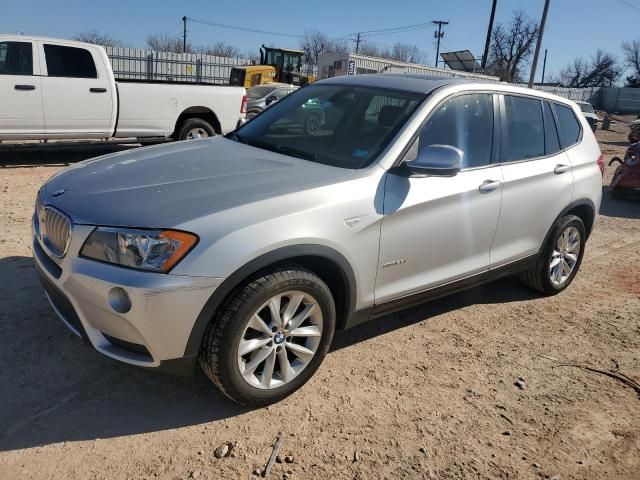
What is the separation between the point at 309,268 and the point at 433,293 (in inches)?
41.8

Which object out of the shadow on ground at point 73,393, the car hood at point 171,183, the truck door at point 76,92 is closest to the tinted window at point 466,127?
the car hood at point 171,183

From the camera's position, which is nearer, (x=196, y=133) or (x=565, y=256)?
(x=565, y=256)

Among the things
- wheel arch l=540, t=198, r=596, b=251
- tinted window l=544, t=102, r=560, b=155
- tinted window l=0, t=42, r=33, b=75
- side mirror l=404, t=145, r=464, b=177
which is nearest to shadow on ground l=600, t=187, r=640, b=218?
wheel arch l=540, t=198, r=596, b=251

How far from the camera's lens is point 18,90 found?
823 cm

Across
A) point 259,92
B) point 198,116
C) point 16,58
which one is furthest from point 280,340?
point 259,92

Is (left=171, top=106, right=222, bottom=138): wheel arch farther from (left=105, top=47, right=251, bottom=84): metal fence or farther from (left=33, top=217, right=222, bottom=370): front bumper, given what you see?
(left=105, top=47, right=251, bottom=84): metal fence

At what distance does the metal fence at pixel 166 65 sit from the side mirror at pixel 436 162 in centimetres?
2765

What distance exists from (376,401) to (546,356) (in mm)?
1419

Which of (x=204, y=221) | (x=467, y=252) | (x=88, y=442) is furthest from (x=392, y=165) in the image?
(x=88, y=442)

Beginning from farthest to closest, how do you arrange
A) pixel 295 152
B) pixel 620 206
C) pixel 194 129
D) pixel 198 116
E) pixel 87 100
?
pixel 198 116
pixel 194 129
pixel 620 206
pixel 87 100
pixel 295 152

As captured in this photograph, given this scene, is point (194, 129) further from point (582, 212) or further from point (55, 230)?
point (55, 230)

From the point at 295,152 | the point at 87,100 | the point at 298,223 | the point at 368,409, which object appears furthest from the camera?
the point at 87,100

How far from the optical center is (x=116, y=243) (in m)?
2.55

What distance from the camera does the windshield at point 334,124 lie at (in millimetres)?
3426
